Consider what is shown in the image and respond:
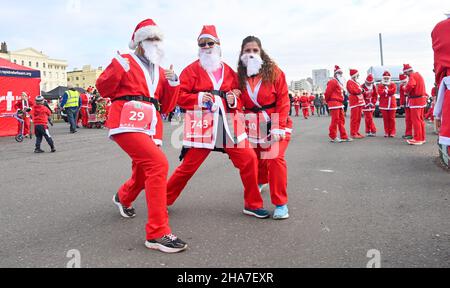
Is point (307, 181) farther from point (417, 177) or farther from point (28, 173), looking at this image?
Result: point (28, 173)

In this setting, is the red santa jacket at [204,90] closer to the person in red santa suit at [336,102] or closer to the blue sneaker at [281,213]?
the blue sneaker at [281,213]

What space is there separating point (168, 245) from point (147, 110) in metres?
1.25

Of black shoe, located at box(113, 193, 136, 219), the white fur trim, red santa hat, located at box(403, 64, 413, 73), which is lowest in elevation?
black shoe, located at box(113, 193, 136, 219)

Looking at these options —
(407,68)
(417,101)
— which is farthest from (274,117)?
(407,68)

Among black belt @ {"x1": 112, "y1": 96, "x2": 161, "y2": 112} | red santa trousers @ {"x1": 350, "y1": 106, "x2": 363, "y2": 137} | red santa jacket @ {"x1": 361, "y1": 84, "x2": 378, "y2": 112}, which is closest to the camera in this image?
black belt @ {"x1": 112, "y1": 96, "x2": 161, "y2": 112}

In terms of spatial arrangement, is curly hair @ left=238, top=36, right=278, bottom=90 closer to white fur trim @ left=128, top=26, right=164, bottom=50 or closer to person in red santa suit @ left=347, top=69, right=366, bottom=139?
white fur trim @ left=128, top=26, right=164, bottom=50

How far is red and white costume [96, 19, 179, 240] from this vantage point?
11.3 ft

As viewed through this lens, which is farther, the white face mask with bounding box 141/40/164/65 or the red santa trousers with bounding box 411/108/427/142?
the red santa trousers with bounding box 411/108/427/142

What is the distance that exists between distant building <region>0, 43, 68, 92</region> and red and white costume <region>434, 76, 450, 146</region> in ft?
416

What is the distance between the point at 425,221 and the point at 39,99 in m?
10.3

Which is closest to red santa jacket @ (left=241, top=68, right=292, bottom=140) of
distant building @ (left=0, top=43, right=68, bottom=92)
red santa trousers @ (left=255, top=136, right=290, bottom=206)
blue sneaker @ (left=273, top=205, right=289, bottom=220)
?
red santa trousers @ (left=255, top=136, right=290, bottom=206)

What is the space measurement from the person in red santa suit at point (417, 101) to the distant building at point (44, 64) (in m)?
122

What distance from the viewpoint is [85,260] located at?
10.3 feet
